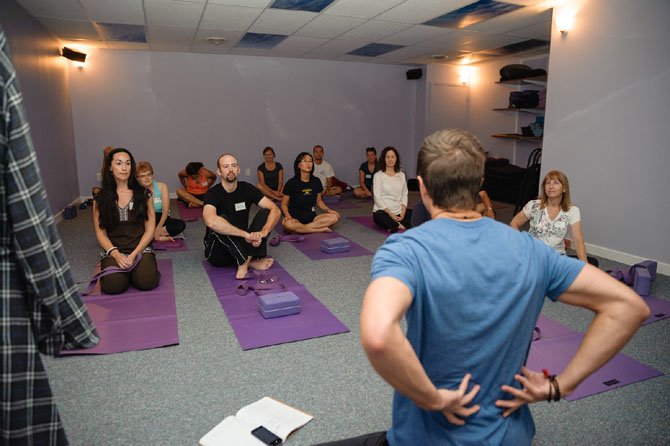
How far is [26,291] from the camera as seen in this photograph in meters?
0.95

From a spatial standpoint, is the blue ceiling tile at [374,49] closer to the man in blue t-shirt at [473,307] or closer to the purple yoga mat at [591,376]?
the purple yoga mat at [591,376]

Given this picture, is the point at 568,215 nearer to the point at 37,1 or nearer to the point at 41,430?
the point at 41,430

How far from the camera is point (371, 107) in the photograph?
9.32 metres

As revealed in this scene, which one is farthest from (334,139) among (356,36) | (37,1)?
(37,1)

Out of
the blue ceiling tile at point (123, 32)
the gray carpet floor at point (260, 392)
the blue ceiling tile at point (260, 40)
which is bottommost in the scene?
the gray carpet floor at point (260, 392)

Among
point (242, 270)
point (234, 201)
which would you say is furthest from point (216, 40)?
point (242, 270)

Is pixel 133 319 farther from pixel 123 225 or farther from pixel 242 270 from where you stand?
pixel 242 270

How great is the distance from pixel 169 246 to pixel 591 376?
3.89 metres

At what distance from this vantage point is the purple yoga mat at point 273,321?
2770mm

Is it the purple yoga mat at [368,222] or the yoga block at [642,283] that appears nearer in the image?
the yoga block at [642,283]

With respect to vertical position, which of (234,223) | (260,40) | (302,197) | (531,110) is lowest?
(234,223)

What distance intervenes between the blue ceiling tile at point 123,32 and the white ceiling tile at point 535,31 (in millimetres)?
4654

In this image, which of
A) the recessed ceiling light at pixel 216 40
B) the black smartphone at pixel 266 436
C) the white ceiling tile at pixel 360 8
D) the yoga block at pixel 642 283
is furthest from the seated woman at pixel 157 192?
the yoga block at pixel 642 283

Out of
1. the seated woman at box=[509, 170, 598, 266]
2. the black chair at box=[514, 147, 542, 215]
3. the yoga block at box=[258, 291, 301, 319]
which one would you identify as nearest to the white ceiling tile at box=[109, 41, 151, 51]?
the yoga block at box=[258, 291, 301, 319]
